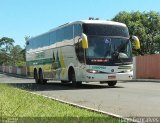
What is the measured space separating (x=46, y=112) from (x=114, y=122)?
2.11 metres

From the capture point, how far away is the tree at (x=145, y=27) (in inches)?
2729

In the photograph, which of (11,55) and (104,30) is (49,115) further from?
(11,55)

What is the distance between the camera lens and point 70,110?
457 inches

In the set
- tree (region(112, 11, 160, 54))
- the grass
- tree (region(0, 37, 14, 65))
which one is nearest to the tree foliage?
tree (region(0, 37, 14, 65))

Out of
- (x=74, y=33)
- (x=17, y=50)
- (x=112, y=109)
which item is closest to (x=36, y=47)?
(x=74, y=33)

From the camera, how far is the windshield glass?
23.4 meters

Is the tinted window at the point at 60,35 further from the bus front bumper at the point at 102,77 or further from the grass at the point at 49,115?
the grass at the point at 49,115

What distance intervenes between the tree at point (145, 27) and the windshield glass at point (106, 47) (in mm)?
45375

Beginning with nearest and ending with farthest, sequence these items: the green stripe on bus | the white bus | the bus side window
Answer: the white bus
the bus side window
the green stripe on bus

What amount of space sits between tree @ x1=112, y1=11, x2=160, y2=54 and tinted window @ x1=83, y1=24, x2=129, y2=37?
45061 mm

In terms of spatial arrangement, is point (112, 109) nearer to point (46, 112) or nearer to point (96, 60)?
point (46, 112)

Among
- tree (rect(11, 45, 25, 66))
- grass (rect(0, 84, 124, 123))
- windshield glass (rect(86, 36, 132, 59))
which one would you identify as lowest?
grass (rect(0, 84, 124, 123))

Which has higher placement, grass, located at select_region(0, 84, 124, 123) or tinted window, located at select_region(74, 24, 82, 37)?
tinted window, located at select_region(74, 24, 82, 37)

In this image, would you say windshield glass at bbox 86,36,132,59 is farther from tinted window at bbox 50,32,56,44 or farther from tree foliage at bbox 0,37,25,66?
tree foliage at bbox 0,37,25,66
